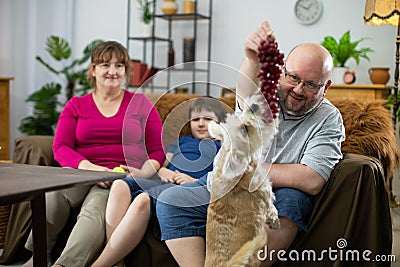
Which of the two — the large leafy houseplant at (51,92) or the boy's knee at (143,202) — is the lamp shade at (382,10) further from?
the large leafy houseplant at (51,92)

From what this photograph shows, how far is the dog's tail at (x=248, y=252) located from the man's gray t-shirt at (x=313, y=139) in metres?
0.43

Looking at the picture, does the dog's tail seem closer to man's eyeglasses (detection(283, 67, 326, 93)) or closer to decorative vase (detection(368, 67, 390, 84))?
man's eyeglasses (detection(283, 67, 326, 93))

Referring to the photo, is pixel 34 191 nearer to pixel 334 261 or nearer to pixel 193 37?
pixel 334 261

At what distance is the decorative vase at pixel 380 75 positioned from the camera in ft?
12.9

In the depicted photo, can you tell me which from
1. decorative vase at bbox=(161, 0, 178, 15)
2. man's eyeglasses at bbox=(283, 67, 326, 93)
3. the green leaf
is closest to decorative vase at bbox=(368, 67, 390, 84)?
decorative vase at bbox=(161, 0, 178, 15)

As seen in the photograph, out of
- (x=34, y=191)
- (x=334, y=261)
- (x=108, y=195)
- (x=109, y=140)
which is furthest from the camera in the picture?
(x=109, y=140)

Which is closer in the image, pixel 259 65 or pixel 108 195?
pixel 259 65

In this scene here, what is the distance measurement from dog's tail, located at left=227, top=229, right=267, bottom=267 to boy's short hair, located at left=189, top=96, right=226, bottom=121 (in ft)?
1.26

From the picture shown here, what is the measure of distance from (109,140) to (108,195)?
316mm

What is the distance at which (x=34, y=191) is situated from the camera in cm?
138

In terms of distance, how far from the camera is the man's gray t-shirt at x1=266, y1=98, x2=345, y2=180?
2.02 m

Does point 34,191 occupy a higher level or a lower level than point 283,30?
lower

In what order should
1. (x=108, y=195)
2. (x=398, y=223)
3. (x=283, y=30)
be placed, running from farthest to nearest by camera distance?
(x=283, y=30) < (x=398, y=223) < (x=108, y=195)

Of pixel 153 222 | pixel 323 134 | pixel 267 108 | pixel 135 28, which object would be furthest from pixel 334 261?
pixel 135 28
